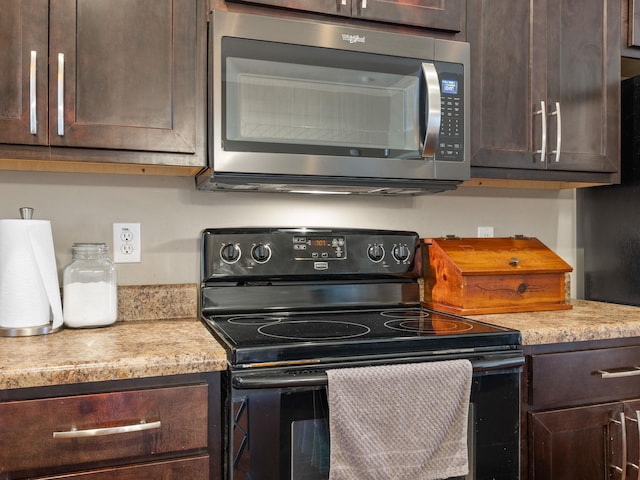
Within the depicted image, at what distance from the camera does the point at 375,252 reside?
1.72 metres

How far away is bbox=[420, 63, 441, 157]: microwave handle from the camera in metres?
1.46

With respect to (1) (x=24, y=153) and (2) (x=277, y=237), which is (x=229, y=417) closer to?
(2) (x=277, y=237)

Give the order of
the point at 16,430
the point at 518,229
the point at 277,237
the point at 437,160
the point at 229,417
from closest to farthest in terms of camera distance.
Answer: the point at 16,430 < the point at 229,417 < the point at 437,160 < the point at 277,237 < the point at 518,229

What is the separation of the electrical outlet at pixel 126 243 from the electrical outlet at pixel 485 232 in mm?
1242

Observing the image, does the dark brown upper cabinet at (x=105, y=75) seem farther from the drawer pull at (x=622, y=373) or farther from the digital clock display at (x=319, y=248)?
the drawer pull at (x=622, y=373)

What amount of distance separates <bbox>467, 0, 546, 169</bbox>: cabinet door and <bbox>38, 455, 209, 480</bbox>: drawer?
1.15 meters

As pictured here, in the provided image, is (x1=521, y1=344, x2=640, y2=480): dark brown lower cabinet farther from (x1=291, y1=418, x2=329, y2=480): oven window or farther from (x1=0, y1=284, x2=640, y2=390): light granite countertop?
(x1=291, y1=418, x2=329, y2=480): oven window

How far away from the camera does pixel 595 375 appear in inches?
55.1

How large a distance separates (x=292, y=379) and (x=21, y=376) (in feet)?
1.68

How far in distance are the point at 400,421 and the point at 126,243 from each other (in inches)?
38.9

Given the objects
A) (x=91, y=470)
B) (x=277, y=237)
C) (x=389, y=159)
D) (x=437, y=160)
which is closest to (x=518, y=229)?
(x=437, y=160)

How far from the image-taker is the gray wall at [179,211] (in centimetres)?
154

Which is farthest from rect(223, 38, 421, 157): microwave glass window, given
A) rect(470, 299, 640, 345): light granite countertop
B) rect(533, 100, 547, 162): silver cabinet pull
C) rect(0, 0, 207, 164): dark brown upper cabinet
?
rect(470, 299, 640, 345): light granite countertop

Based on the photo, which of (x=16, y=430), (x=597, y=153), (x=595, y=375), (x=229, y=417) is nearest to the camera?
(x=16, y=430)
